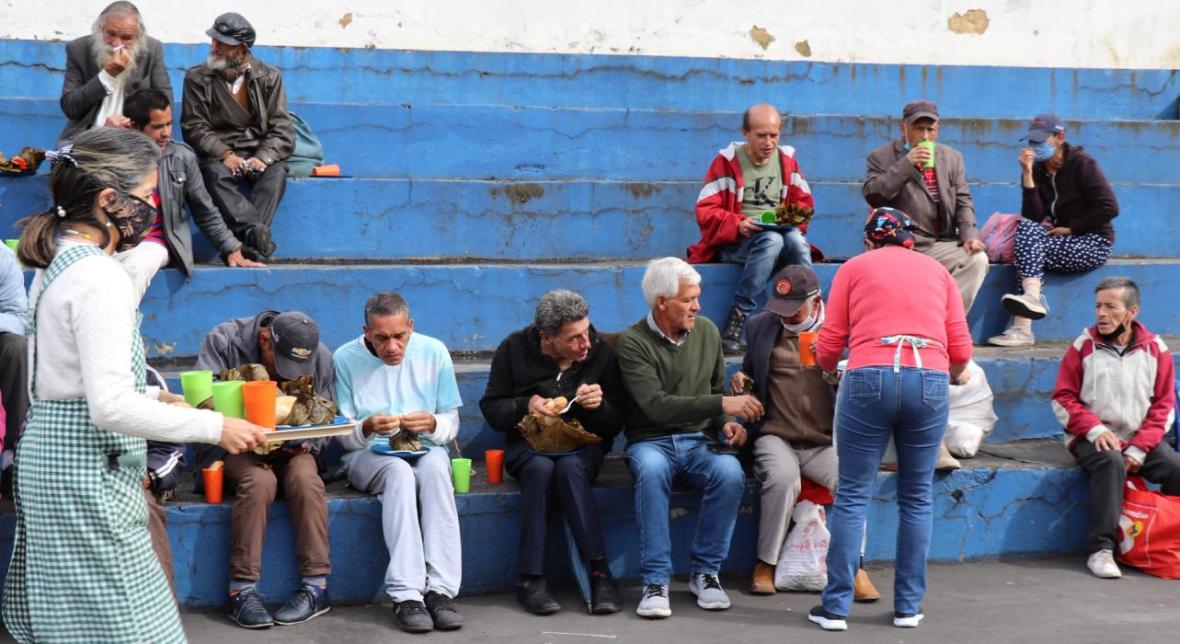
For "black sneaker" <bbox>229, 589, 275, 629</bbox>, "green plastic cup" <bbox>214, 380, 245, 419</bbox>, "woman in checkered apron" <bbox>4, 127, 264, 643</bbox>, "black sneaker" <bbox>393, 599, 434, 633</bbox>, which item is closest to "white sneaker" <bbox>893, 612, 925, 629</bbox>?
"black sneaker" <bbox>393, 599, 434, 633</bbox>

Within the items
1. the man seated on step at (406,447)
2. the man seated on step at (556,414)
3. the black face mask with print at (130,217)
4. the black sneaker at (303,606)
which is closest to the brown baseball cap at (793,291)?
the man seated on step at (556,414)

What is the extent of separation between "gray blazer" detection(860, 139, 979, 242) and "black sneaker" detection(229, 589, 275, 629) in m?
3.94

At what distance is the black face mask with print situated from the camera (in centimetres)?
353

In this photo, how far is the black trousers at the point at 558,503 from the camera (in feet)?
18.1

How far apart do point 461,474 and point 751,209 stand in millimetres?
2486

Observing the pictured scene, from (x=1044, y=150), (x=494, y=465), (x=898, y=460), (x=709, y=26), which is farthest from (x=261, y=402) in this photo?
(x=709, y=26)

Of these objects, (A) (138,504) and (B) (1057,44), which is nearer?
(A) (138,504)

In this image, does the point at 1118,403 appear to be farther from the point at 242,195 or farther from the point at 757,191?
the point at 242,195

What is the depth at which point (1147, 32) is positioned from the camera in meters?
10.2

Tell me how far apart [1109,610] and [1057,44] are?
563cm

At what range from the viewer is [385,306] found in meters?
5.55

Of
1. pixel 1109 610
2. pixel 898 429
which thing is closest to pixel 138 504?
pixel 898 429

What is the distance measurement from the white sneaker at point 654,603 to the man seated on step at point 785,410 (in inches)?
19.4

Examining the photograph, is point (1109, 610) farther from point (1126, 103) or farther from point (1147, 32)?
point (1147, 32)
